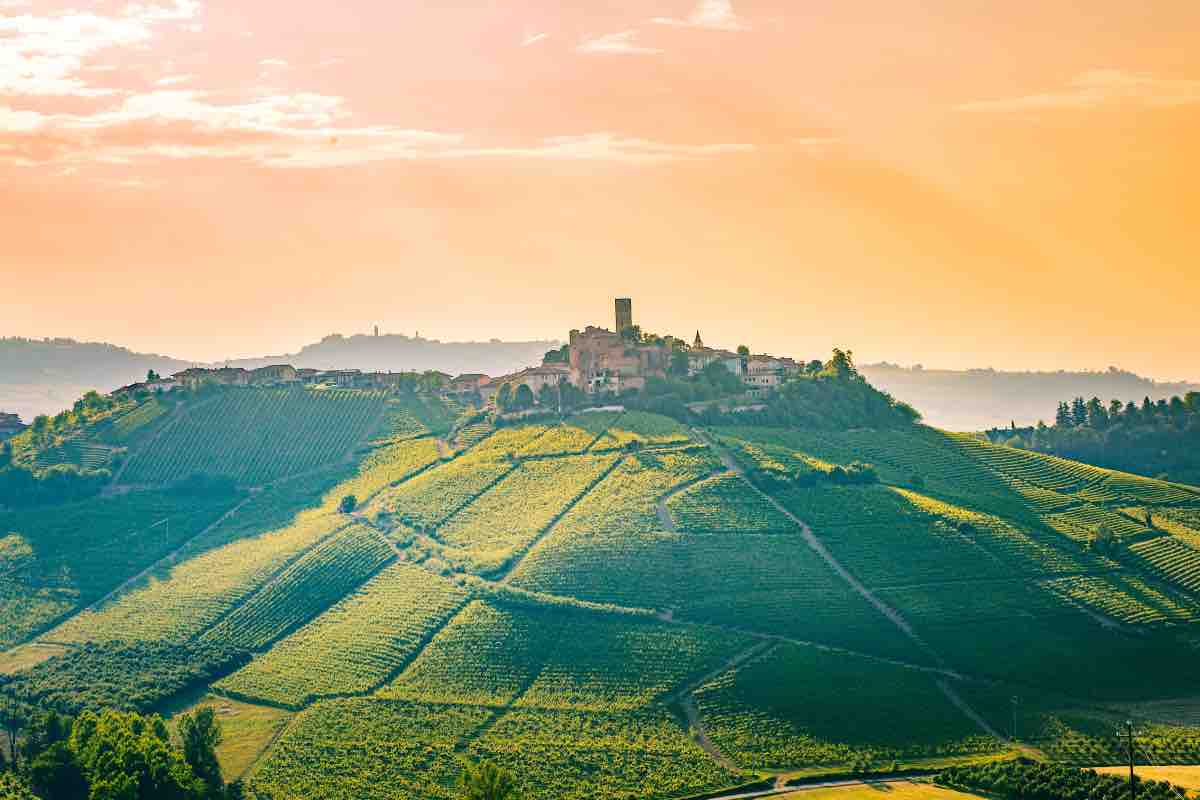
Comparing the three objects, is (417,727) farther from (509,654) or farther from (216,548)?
(216,548)

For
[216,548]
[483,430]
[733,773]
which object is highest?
[483,430]

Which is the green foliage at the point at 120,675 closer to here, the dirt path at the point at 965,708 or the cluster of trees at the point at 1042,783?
the dirt path at the point at 965,708

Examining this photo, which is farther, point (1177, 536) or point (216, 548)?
point (216, 548)

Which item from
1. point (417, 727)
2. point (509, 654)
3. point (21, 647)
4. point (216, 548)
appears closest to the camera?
point (417, 727)

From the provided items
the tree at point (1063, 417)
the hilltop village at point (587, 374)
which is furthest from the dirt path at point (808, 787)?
the tree at point (1063, 417)

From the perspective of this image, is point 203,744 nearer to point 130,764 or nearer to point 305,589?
point 130,764

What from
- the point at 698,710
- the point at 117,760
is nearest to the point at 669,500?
the point at 698,710

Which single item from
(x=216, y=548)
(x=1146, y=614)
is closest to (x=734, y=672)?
(x=1146, y=614)
